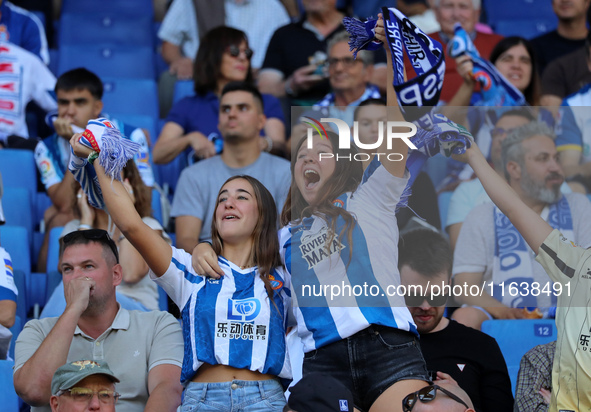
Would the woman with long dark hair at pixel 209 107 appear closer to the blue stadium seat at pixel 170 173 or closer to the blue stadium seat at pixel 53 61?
the blue stadium seat at pixel 170 173

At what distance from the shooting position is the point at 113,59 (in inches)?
255

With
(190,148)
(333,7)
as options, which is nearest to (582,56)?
(333,7)

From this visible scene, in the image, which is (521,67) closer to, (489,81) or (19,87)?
(489,81)

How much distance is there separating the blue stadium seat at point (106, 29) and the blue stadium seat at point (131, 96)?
0.78 m

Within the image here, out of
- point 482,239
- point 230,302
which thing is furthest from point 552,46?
point 230,302

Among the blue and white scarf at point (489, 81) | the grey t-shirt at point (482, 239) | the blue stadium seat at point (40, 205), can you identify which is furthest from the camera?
the blue stadium seat at point (40, 205)

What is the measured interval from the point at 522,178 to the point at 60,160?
8.26ft

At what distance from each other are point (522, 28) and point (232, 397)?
487 cm

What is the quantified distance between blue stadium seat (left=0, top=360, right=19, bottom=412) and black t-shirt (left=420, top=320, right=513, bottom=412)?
1567 mm

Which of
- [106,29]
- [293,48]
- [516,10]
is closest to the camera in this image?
[293,48]

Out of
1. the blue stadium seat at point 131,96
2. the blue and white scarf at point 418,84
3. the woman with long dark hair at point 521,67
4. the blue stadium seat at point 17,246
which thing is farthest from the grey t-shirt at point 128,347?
the blue stadium seat at point 131,96

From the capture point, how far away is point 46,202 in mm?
5102

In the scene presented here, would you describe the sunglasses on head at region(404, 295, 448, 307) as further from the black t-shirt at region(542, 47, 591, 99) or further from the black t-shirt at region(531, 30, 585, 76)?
the black t-shirt at region(531, 30, 585, 76)

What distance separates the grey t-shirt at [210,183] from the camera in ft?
15.1
